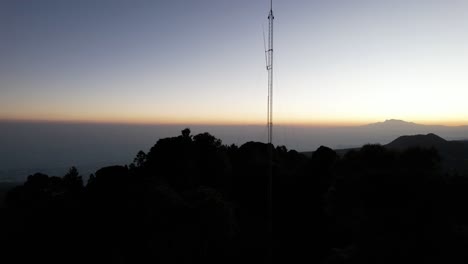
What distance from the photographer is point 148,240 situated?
1862 centimetres

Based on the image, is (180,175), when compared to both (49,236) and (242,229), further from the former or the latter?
(49,236)

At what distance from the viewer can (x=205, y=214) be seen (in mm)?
19219

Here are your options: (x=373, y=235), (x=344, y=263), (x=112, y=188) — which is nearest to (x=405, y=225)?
(x=373, y=235)

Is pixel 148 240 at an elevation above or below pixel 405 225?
below

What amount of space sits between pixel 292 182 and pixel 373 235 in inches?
670

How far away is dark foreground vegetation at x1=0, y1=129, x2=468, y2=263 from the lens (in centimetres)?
1246

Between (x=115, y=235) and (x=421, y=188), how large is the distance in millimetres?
14478

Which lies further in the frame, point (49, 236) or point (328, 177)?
point (328, 177)

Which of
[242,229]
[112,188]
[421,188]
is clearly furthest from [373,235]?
[112,188]

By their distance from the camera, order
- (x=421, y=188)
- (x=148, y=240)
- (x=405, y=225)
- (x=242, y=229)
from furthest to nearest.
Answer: (x=242, y=229), (x=148, y=240), (x=421, y=188), (x=405, y=225)

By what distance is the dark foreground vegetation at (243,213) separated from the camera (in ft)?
40.9

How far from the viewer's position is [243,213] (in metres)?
25.5

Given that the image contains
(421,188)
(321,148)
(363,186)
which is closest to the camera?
(421,188)

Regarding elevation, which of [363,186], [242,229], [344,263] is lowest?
[242,229]
